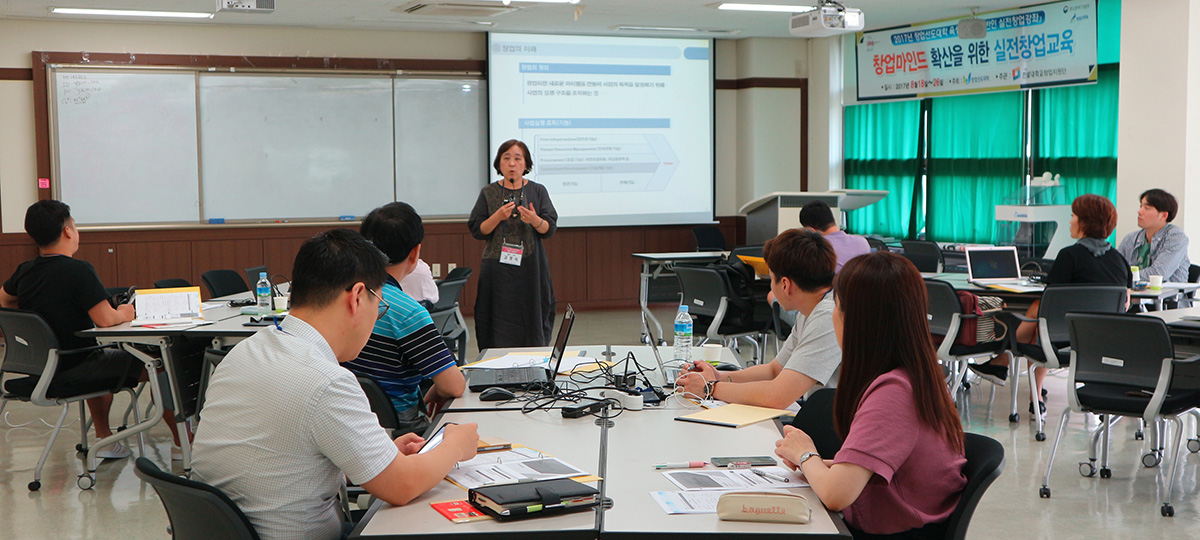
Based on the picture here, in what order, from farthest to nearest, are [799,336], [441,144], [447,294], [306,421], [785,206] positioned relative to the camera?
[441,144] < [785,206] < [447,294] < [799,336] < [306,421]

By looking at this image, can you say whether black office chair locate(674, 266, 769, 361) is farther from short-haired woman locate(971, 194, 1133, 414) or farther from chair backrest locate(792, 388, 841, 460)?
chair backrest locate(792, 388, 841, 460)

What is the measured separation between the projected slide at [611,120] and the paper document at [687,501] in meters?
7.67

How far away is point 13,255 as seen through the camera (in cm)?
846

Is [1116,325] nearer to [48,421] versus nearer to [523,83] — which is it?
[48,421]

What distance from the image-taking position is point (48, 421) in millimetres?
5711

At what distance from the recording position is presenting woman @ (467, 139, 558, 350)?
5512 mm

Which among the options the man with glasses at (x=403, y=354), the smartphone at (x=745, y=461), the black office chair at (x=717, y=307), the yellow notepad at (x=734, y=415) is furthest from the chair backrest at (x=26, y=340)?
the black office chair at (x=717, y=307)

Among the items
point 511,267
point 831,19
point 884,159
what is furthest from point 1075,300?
point 884,159

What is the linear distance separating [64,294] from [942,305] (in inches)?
179

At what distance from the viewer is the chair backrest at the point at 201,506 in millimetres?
1816

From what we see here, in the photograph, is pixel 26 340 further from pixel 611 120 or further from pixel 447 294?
pixel 611 120

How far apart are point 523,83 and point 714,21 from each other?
1965mm

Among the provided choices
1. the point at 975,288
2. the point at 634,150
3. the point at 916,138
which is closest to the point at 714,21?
the point at 634,150

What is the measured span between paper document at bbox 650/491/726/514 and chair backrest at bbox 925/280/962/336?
11.9 ft
